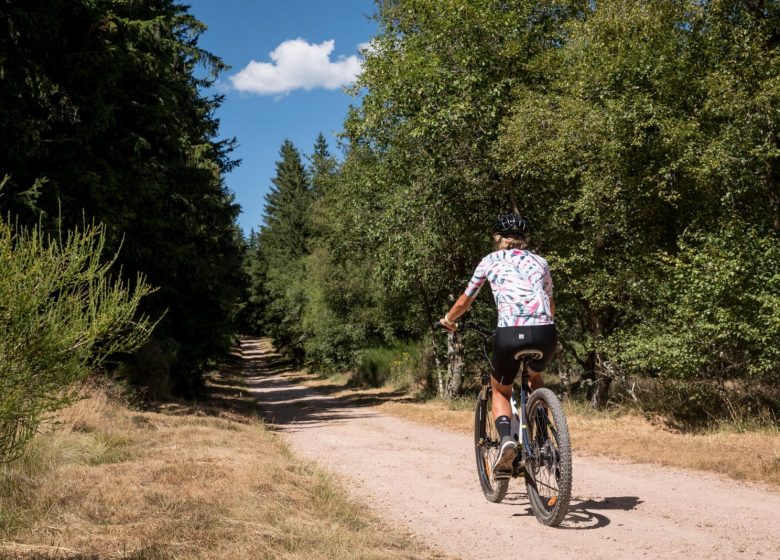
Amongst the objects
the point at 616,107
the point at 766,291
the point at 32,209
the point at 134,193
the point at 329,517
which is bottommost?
the point at 329,517

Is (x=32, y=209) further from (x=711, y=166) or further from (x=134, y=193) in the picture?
(x=711, y=166)

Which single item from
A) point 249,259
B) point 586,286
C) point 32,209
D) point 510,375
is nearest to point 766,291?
point 586,286

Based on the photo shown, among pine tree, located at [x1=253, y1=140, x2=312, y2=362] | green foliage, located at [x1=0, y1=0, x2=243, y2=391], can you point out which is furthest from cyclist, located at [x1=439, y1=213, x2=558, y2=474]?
pine tree, located at [x1=253, y1=140, x2=312, y2=362]

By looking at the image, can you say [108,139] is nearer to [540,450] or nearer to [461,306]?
[461,306]

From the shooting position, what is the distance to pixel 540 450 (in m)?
4.91

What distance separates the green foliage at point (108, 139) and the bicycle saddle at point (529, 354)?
5.99 meters

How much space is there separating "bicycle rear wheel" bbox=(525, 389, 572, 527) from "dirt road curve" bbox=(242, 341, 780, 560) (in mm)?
170

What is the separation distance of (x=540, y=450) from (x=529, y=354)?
2.49 feet

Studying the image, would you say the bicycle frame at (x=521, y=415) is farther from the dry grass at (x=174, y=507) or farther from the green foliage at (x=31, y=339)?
the green foliage at (x=31, y=339)

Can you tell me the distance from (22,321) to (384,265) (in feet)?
43.1

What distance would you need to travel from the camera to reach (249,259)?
2985 inches

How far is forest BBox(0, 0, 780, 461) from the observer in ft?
33.0

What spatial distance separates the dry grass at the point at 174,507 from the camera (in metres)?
4.08

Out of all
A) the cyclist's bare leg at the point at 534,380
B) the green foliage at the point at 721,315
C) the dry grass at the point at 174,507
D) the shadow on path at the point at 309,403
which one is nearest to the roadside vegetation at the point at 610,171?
the green foliage at the point at 721,315
